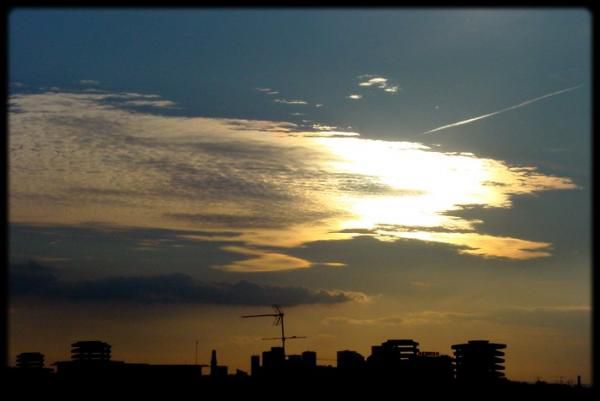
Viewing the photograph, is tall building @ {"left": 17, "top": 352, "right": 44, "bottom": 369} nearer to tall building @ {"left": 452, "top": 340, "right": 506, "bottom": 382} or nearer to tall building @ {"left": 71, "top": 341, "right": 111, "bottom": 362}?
tall building @ {"left": 71, "top": 341, "right": 111, "bottom": 362}

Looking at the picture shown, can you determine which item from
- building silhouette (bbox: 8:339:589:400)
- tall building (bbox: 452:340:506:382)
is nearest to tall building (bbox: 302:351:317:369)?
building silhouette (bbox: 8:339:589:400)

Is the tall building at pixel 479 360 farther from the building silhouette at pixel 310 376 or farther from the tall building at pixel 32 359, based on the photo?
the tall building at pixel 32 359

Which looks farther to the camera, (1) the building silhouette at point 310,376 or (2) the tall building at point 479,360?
(2) the tall building at point 479,360

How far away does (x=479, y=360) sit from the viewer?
46.4 m

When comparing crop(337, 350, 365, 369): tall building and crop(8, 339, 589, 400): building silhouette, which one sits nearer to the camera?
crop(8, 339, 589, 400): building silhouette

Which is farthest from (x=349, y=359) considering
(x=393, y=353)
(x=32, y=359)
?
(x=32, y=359)

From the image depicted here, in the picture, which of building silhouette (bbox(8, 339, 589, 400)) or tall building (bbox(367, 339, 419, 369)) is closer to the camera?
building silhouette (bbox(8, 339, 589, 400))

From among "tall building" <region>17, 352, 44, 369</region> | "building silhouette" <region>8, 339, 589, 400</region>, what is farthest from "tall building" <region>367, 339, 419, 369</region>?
"tall building" <region>17, 352, 44, 369</region>

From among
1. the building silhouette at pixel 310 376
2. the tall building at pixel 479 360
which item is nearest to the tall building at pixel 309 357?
the building silhouette at pixel 310 376

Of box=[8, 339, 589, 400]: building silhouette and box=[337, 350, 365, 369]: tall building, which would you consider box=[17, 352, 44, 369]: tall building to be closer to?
box=[8, 339, 589, 400]: building silhouette

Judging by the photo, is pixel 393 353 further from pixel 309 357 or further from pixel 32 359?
pixel 32 359

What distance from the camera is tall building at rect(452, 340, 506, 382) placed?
4534 cm

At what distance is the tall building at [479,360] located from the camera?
45.3m

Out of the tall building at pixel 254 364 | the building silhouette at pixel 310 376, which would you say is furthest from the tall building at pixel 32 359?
the tall building at pixel 254 364
